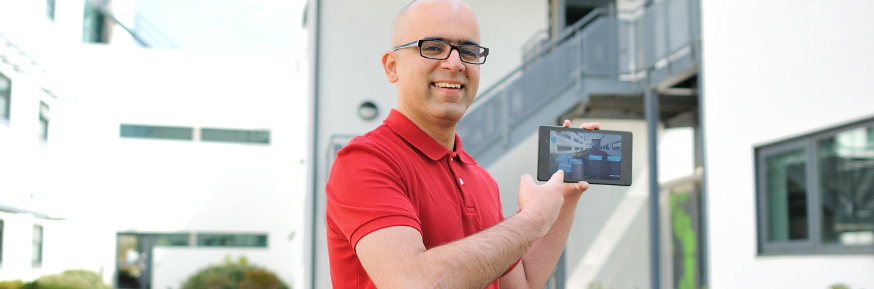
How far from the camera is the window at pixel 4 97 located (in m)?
15.5

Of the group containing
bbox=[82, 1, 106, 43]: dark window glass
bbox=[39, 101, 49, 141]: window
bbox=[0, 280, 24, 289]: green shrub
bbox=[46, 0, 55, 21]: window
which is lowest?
bbox=[0, 280, 24, 289]: green shrub

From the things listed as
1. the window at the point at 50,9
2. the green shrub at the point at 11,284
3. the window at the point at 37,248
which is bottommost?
the green shrub at the point at 11,284

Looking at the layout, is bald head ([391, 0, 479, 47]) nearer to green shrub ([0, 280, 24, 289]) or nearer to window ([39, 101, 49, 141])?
green shrub ([0, 280, 24, 289])

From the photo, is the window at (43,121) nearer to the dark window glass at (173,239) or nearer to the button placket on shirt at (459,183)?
the dark window glass at (173,239)

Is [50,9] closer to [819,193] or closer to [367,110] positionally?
[367,110]

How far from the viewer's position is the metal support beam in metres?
8.31

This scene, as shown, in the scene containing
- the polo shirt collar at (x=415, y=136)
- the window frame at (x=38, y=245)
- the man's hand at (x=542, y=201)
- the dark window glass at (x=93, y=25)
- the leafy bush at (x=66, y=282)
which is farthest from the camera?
the dark window glass at (x=93, y=25)

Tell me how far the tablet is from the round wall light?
26.2 feet

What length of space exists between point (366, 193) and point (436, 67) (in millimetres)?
399

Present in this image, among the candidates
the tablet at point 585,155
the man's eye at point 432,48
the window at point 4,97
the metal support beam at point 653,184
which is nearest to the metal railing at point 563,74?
the metal support beam at point 653,184

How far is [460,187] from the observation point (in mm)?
1767

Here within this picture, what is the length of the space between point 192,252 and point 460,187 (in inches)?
859

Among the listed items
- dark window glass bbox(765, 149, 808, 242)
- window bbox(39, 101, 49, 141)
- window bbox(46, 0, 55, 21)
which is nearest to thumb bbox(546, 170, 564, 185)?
dark window glass bbox(765, 149, 808, 242)

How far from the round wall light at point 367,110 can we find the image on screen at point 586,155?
8.01 m
